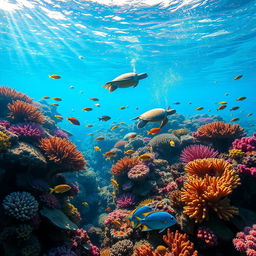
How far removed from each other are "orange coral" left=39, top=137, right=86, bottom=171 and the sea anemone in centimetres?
496

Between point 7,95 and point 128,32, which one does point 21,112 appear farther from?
point 128,32

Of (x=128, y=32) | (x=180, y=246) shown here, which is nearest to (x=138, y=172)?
(x=180, y=246)

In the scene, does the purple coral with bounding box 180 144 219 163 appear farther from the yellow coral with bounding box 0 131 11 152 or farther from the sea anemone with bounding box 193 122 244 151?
the yellow coral with bounding box 0 131 11 152

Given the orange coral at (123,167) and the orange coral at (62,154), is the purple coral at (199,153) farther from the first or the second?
the orange coral at (62,154)

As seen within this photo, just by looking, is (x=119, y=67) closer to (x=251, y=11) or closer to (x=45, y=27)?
(x=45, y=27)

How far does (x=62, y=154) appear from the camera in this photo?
5371 millimetres

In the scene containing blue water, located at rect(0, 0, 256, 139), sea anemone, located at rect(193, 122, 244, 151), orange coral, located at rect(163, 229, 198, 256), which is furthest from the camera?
blue water, located at rect(0, 0, 256, 139)

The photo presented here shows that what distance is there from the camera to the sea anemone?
658 centimetres

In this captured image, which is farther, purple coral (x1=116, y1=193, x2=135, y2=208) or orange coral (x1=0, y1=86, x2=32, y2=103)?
orange coral (x1=0, y1=86, x2=32, y2=103)

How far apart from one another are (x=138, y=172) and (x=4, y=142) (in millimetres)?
4219

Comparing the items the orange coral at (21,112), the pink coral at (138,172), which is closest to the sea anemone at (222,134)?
the pink coral at (138,172)

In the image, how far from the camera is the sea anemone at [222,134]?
21.6 feet

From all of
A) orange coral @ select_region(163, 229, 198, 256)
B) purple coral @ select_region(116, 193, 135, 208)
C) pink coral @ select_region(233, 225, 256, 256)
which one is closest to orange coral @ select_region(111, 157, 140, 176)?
purple coral @ select_region(116, 193, 135, 208)

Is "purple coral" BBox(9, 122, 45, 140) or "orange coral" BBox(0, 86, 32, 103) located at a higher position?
"orange coral" BBox(0, 86, 32, 103)
